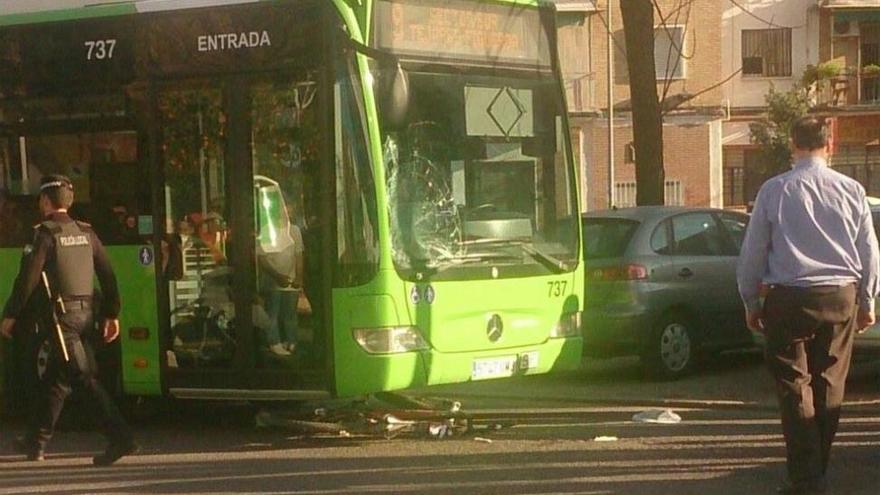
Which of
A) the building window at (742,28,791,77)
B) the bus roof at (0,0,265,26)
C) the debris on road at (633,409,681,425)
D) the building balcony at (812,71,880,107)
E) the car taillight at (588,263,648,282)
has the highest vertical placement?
the building window at (742,28,791,77)

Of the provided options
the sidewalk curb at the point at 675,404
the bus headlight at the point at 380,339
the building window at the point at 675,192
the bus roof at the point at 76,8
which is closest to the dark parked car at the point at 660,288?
the sidewalk curb at the point at 675,404

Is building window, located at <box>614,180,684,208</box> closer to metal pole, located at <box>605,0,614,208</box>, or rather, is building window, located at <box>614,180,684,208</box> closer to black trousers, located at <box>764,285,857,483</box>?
metal pole, located at <box>605,0,614,208</box>

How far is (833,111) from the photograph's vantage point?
48.5 m

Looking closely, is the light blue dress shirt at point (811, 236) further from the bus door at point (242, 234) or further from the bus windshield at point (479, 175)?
the bus door at point (242, 234)

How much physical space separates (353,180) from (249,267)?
1.13 metres

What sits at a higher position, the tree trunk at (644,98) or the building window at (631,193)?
the tree trunk at (644,98)

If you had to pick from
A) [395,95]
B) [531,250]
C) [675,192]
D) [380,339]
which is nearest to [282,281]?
[380,339]

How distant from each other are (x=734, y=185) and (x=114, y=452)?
135 ft

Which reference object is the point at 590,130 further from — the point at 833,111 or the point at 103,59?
the point at 103,59

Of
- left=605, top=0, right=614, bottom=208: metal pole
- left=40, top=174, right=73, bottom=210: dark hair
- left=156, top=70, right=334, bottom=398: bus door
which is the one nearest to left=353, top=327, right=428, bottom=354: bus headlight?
left=156, top=70, right=334, bottom=398: bus door

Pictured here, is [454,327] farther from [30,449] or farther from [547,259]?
[30,449]

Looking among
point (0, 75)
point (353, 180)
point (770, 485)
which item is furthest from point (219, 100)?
point (770, 485)

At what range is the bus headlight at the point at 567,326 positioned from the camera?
11.9 metres

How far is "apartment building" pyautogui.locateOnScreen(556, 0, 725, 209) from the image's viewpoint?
47.8 meters
